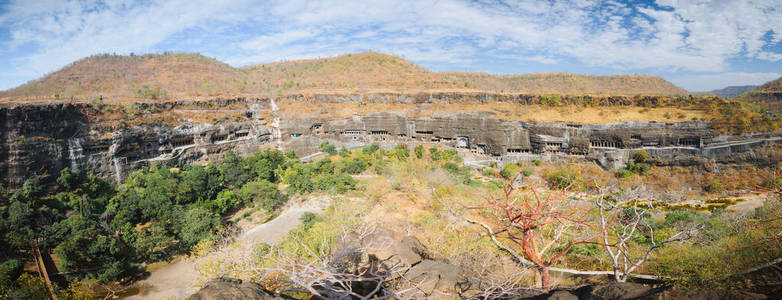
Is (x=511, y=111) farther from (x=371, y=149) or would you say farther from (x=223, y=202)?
(x=223, y=202)

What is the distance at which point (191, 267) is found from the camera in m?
14.4

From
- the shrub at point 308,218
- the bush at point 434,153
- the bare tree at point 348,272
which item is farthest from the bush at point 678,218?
the shrub at point 308,218

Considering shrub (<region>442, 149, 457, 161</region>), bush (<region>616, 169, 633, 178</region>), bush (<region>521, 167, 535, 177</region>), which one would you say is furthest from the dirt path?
A: bush (<region>616, 169, 633, 178</region>)

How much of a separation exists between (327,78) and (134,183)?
33950 millimetres

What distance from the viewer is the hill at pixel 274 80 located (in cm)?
3525

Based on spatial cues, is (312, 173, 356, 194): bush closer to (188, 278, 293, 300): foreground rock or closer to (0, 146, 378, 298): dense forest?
(0, 146, 378, 298): dense forest

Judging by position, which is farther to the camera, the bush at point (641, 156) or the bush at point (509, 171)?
the bush at point (509, 171)

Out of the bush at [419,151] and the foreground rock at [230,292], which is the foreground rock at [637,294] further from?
the bush at [419,151]

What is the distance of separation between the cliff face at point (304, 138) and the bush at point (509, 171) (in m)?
1.59

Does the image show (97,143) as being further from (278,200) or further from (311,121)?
(311,121)

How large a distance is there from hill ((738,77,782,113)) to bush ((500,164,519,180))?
35458 mm

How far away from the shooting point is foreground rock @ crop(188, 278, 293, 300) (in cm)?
395

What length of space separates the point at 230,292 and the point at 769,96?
62.4 m

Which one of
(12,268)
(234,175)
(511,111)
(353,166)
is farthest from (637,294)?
(511,111)
